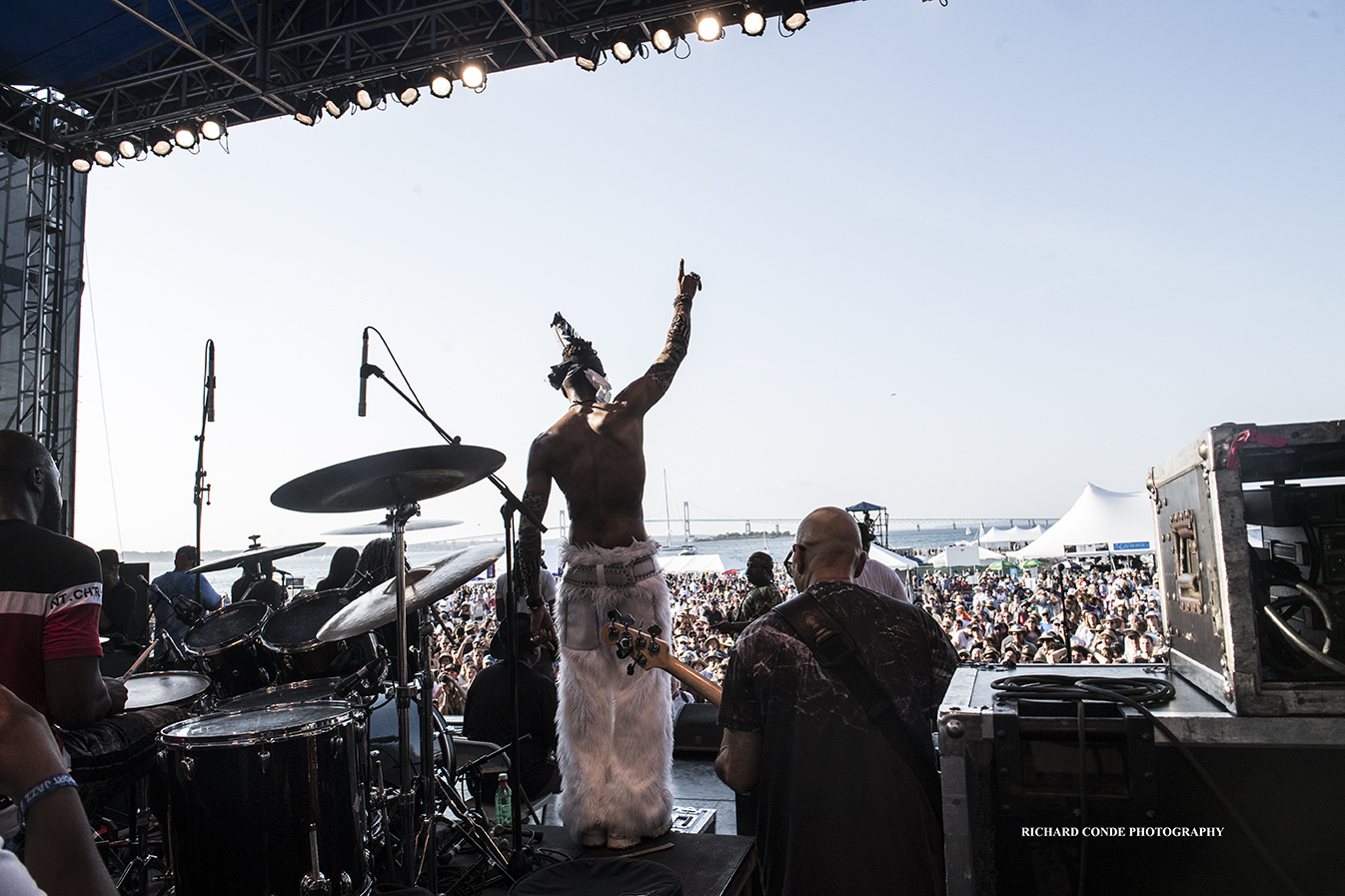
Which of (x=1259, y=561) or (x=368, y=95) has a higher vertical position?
(x=368, y=95)

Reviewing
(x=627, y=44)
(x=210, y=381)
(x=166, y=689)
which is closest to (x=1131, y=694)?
(x=166, y=689)

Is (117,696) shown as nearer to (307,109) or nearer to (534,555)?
(534,555)

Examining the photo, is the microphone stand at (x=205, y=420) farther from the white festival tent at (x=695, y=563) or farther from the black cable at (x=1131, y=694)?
the white festival tent at (x=695, y=563)

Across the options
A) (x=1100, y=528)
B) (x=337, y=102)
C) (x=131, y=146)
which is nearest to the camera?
(x=337, y=102)

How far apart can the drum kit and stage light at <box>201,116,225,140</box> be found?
655cm

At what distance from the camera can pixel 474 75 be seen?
779 cm

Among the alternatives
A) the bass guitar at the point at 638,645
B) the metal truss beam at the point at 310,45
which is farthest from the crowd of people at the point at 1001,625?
the metal truss beam at the point at 310,45

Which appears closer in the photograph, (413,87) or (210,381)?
(210,381)

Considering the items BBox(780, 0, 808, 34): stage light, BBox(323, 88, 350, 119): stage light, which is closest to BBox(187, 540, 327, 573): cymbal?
BBox(323, 88, 350, 119): stage light

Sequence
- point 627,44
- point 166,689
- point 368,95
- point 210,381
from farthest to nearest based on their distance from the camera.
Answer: point 368,95 < point 627,44 < point 210,381 < point 166,689

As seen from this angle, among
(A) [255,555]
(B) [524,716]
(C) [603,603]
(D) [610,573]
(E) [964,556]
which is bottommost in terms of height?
(E) [964,556]

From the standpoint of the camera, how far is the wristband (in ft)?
3.97

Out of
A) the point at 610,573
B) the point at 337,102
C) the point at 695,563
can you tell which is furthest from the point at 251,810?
the point at 695,563

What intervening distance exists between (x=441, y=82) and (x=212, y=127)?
274cm
